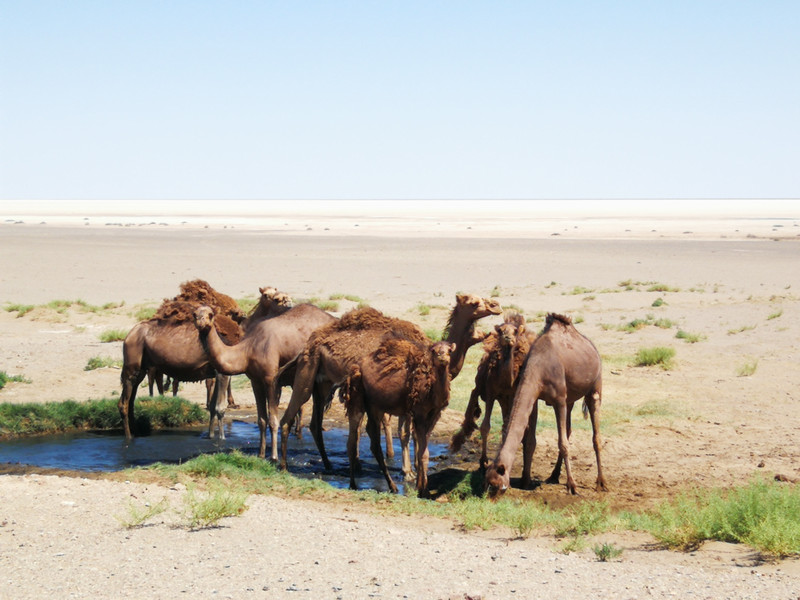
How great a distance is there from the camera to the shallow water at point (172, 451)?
38.9 feet

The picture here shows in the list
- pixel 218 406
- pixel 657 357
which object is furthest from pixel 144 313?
pixel 657 357

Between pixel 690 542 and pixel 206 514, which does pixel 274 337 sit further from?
pixel 690 542

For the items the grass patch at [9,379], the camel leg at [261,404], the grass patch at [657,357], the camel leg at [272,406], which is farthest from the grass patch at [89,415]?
the grass patch at [657,357]

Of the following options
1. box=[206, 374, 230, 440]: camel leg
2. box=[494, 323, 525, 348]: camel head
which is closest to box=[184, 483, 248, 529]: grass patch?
box=[494, 323, 525, 348]: camel head

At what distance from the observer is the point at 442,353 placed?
10148 millimetres

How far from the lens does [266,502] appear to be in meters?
9.58

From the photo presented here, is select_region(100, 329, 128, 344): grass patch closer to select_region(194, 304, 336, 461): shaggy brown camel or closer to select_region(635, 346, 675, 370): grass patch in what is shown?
select_region(194, 304, 336, 461): shaggy brown camel

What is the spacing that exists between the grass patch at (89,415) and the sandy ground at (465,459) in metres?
1.79

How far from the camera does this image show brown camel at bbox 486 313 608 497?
405 inches

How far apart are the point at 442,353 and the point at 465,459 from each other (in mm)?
2858

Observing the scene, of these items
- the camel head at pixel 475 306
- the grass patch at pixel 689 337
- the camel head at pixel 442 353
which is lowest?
the grass patch at pixel 689 337

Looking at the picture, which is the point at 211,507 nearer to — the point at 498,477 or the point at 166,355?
the point at 498,477

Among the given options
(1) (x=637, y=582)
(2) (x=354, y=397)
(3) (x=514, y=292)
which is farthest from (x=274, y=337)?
(3) (x=514, y=292)

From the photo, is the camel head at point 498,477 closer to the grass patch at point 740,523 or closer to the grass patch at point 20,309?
the grass patch at point 740,523
